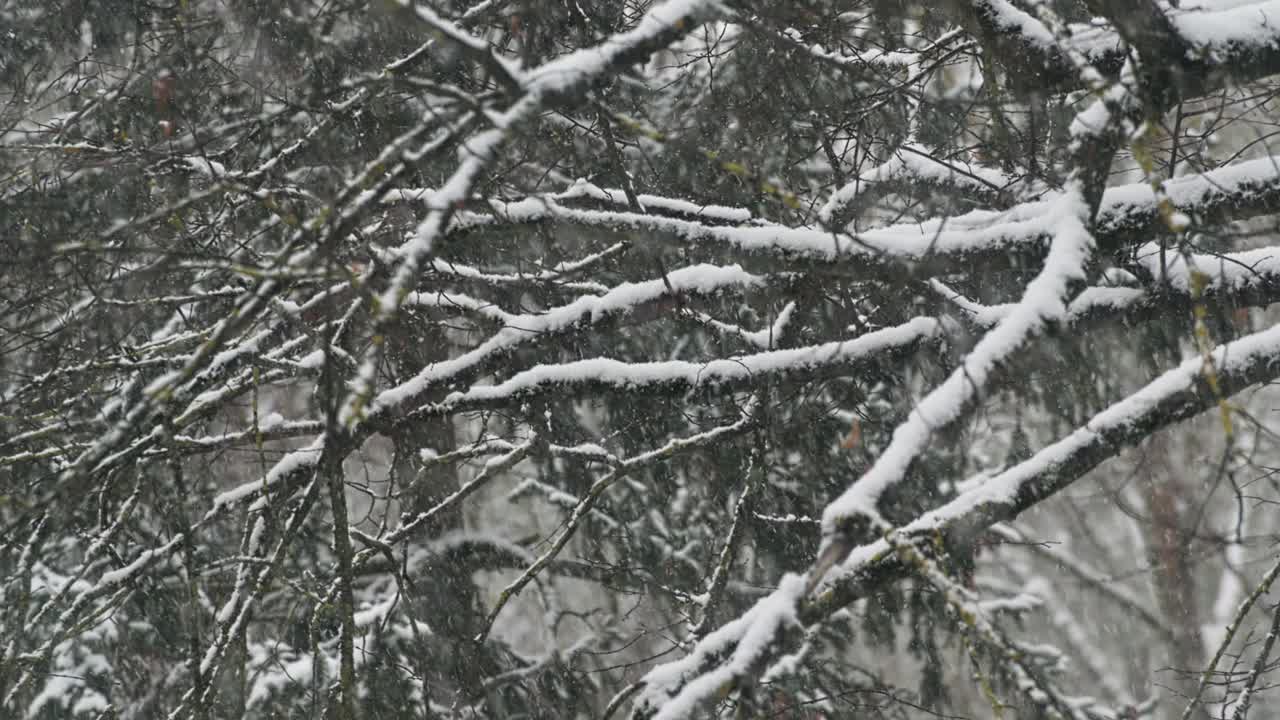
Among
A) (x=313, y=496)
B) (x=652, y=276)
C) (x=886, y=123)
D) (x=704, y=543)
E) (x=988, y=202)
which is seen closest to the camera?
(x=313, y=496)

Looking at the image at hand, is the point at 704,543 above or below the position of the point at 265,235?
below

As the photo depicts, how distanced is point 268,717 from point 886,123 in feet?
12.4

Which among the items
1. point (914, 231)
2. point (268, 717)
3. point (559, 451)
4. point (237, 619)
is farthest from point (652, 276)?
point (268, 717)

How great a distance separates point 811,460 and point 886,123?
65.9 inches

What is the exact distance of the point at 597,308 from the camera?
3551 millimetres

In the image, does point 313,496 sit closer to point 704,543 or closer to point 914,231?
point 914,231

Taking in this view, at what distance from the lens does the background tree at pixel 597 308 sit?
2.27 metres

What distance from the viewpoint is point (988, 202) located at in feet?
12.6

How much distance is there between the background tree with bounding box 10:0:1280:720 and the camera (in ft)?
7.43

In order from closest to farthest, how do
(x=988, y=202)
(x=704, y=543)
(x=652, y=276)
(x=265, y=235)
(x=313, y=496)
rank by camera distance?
1. (x=313, y=496)
2. (x=988, y=202)
3. (x=652, y=276)
4. (x=265, y=235)
5. (x=704, y=543)

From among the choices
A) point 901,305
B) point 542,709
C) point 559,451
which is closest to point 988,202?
point 901,305

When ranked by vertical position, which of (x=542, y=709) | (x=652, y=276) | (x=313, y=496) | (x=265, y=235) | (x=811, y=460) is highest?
(x=265, y=235)

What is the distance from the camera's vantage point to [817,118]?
12.7 feet

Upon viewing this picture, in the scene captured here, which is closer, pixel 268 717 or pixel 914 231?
pixel 914 231
